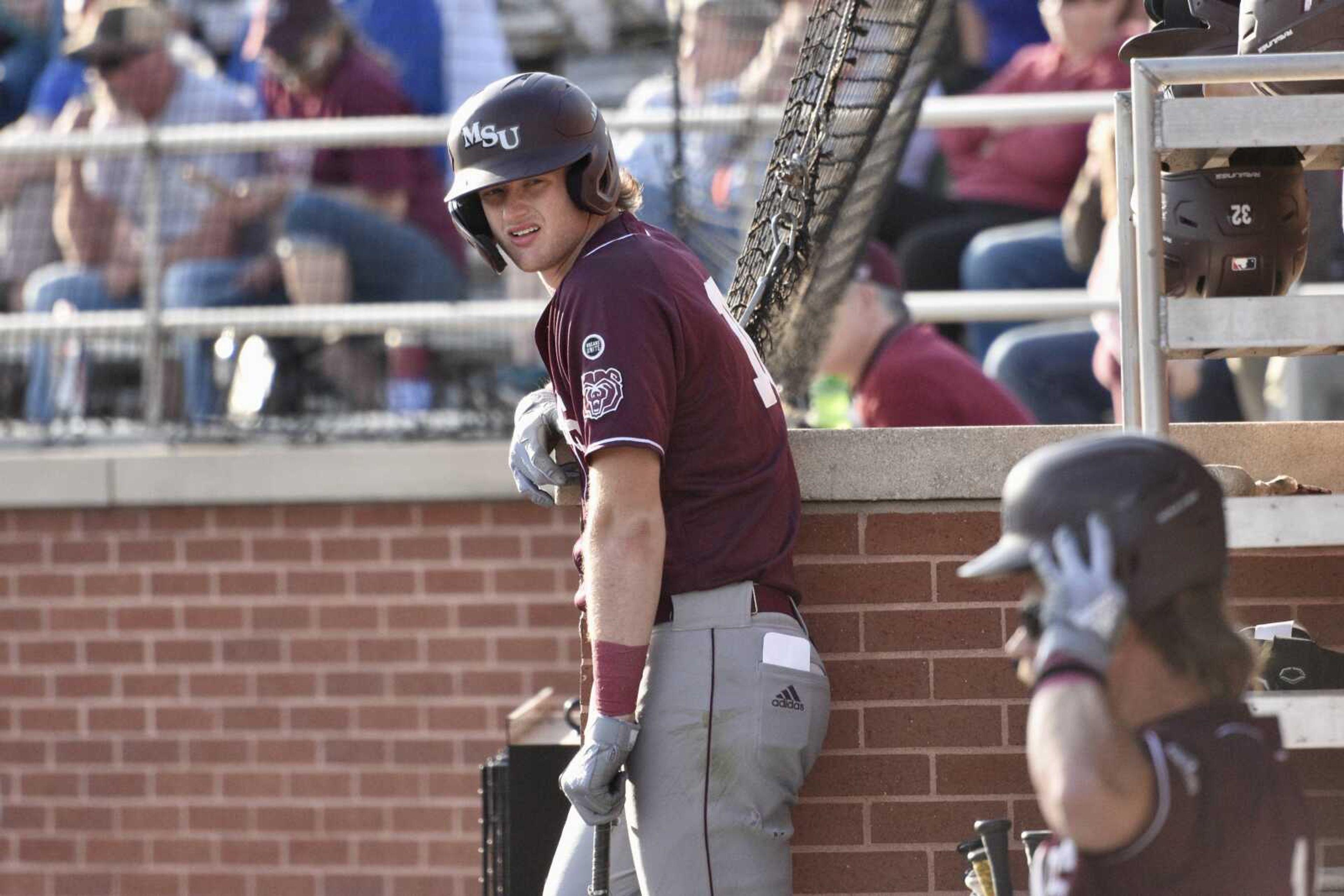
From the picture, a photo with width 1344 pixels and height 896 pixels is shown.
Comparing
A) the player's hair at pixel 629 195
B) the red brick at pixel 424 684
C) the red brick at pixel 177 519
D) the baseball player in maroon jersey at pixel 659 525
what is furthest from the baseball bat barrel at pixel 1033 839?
the red brick at pixel 177 519

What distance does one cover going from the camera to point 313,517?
6.59 metres

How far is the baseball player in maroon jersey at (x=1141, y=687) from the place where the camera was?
2.17 metres

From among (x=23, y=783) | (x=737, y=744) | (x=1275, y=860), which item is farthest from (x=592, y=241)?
(x=23, y=783)

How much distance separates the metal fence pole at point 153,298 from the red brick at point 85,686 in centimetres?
95

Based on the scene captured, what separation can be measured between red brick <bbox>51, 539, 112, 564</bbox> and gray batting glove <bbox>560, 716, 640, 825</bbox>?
3901mm

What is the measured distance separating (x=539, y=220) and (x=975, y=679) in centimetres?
129

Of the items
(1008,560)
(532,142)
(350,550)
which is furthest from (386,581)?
(1008,560)

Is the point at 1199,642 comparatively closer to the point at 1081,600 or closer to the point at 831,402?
the point at 1081,600

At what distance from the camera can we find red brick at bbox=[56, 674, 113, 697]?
672cm

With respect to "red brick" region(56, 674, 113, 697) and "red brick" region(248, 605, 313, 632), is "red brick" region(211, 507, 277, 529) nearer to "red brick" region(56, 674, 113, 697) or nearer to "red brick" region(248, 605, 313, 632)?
"red brick" region(248, 605, 313, 632)

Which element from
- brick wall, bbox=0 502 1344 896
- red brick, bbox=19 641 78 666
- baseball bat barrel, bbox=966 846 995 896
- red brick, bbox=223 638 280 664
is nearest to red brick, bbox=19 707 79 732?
brick wall, bbox=0 502 1344 896

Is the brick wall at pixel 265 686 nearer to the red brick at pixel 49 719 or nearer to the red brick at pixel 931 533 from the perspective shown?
the red brick at pixel 49 719

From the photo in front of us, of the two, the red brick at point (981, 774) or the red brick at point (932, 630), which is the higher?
the red brick at point (932, 630)

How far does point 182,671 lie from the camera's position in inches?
262
